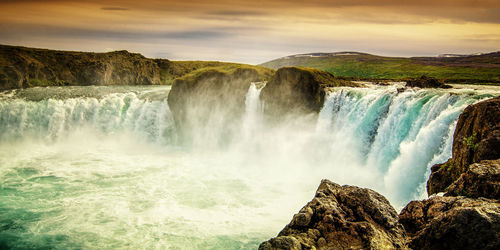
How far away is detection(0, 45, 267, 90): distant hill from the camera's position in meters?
59.5

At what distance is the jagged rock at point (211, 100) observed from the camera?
120 ft

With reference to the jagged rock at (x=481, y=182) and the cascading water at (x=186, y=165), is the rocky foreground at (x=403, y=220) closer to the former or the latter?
the jagged rock at (x=481, y=182)

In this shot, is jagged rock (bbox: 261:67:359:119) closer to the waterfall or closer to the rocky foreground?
the waterfall

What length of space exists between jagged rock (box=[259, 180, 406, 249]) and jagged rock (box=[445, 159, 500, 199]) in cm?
190

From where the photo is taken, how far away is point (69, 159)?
1126 inches

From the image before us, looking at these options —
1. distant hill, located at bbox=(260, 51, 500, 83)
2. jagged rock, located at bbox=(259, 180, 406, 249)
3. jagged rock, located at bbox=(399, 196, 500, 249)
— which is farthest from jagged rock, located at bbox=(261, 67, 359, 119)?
jagged rock, located at bbox=(399, 196, 500, 249)

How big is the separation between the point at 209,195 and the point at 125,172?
8872mm

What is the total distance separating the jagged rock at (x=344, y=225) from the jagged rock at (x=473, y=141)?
457cm

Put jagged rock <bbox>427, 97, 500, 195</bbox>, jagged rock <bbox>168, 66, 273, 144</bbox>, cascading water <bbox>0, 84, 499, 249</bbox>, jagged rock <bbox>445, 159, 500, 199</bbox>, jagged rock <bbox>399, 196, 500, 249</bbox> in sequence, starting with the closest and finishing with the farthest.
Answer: jagged rock <bbox>399, 196, 500, 249</bbox>
jagged rock <bbox>445, 159, 500, 199</bbox>
jagged rock <bbox>427, 97, 500, 195</bbox>
cascading water <bbox>0, 84, 499, 249</bbox>
jagged rock <bbox>168, 66, 273, 144</bbox>

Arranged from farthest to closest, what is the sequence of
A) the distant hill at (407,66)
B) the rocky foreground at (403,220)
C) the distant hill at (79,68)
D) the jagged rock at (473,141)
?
the distant hill at (79,68) → the distant hill at (407,66) → the jagged rock at (473,141) → the rocky foreground at (403,220)

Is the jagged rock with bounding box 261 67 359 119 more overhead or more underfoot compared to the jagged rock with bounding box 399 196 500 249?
more overhead

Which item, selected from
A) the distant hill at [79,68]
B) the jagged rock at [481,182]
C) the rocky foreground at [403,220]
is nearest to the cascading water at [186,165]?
the rocky foreground at [403,220]

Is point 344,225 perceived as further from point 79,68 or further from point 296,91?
point 79,68

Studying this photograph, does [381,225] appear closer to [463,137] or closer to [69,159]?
[463,137]
